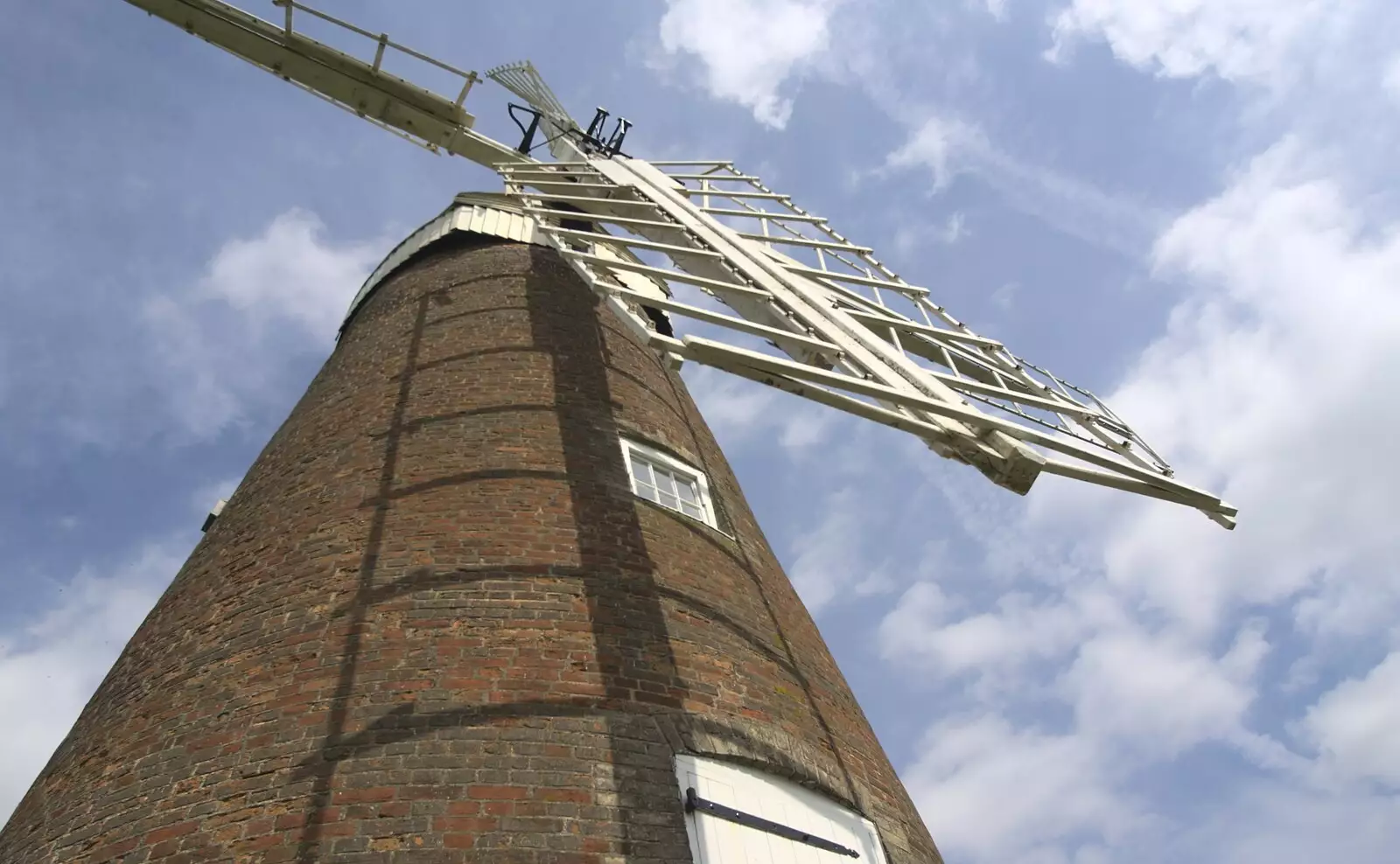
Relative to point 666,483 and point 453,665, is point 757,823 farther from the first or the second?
point 666,483

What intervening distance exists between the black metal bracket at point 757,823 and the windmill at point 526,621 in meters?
0.01

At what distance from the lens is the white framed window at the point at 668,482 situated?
22.1 feet

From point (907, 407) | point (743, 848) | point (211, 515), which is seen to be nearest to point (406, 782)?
point (743, 848)

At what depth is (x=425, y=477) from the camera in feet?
19.5

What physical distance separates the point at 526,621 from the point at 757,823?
1.47m

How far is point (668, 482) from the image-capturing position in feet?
23.2

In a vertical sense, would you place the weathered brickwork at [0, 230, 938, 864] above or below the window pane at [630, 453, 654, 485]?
below

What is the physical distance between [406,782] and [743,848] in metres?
1.50

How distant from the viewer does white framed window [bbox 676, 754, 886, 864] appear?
4320 mm

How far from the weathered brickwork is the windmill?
2 centimetres

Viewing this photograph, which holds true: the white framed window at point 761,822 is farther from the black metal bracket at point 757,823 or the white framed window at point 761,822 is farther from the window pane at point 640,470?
the window pane at point 640,470

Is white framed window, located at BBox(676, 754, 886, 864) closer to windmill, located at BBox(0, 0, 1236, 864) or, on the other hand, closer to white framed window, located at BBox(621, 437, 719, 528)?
windmill, located at BBox(0, 0, 1236, 864)

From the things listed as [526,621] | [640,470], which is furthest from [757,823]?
[640,470]

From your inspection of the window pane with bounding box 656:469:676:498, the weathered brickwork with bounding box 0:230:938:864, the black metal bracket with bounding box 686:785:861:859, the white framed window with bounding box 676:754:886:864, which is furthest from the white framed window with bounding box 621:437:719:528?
the black metal bracket with bounding box 686:785:861:859
